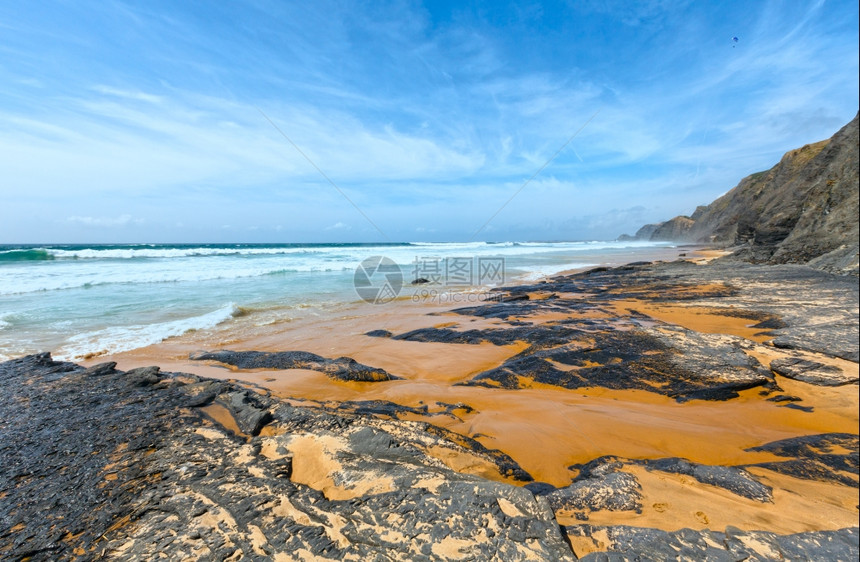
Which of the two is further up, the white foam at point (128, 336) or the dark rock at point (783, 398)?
the dark rock at point (783, 398)

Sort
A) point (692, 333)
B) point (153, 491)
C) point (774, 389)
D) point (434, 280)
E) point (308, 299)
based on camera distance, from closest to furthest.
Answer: point (153, 491)
point (774, 389)
point (692, 333)
point (308, 299)
point (434, 280)

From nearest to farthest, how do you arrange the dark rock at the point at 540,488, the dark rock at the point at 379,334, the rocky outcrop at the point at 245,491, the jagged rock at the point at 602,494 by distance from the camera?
1. the rocky outcrop at the point at 245,491
2. the jagged rock at the point at 602,494
3. the dark rock at the point at 540,488
4. the dark rock at the point at 379,334

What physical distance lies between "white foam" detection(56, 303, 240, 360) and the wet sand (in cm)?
64

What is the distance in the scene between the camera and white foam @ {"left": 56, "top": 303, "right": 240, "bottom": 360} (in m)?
6.67

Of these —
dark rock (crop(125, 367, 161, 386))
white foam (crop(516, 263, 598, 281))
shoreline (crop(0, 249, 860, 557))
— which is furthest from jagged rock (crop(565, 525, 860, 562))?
white foam (crop(516, 263, 598, 281))

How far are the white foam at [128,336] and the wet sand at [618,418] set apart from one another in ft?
2.09

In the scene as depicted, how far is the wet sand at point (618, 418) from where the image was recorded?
2004 mm

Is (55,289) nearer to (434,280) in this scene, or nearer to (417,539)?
(434,280)

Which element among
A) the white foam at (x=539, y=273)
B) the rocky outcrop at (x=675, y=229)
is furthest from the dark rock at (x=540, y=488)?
the rocky outcrop at (x=675, y=229)

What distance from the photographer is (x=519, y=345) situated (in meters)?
5.86

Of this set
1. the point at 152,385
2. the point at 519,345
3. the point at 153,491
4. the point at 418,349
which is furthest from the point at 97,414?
the point at 519,345

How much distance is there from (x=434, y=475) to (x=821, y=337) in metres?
4.62

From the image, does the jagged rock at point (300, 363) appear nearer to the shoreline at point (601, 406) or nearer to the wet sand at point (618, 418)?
the shoreline at point (601, 406)

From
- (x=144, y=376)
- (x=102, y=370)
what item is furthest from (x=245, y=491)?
(x=102, y=370)
